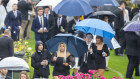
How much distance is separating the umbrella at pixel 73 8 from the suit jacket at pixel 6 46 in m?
2.63

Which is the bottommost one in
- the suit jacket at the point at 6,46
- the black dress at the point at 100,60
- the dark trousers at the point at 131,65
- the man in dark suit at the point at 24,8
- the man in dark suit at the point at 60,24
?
the dark trousers at the point at 131,65

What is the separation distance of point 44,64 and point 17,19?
Answer: 610cm

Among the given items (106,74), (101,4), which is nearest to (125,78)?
(106,74)

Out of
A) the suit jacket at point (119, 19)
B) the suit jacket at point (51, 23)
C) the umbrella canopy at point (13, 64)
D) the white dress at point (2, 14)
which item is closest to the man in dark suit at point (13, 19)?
the white dress at point (2, 14)

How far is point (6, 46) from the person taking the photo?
45.2 ft

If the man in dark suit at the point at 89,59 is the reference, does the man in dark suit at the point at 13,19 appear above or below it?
above

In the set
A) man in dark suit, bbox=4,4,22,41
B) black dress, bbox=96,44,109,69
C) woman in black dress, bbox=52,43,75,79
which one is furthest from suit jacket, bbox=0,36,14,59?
man in dark suit, bbox=4,4,22,41

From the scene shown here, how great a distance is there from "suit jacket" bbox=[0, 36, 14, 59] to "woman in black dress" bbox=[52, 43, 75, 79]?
1.57 m

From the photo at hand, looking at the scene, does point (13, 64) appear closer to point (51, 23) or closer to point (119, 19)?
point (51, 23)

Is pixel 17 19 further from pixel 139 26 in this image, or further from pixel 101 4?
pixel 139 26

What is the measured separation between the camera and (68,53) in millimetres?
13062

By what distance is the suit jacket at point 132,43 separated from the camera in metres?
14.8

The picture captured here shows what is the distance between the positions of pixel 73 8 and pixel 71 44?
2719 mm

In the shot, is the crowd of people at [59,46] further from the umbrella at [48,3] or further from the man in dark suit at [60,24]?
the umbrella at [48,3]
